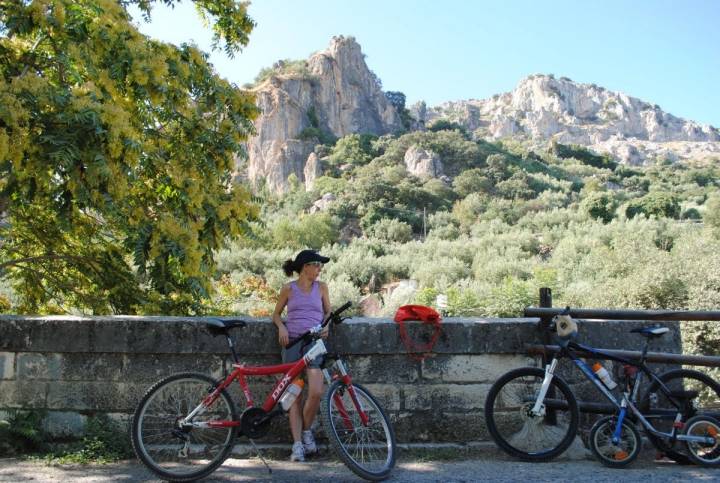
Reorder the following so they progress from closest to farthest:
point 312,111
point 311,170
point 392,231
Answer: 1. point 392,231
2. point 311,170
3. point 312,111

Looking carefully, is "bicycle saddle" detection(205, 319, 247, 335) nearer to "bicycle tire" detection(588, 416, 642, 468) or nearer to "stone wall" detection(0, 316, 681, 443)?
"stone wall" detection(0, 316, 681, 443)

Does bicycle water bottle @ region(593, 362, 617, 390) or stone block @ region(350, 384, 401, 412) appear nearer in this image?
bicycle water bottle @ region(593, 362, 617, 390)

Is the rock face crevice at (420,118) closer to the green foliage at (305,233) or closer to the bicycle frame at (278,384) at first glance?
the bicycle frame at (278,384)

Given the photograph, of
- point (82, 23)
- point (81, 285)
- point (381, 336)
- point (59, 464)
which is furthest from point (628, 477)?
point (81, 285)

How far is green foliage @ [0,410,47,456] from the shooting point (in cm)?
462

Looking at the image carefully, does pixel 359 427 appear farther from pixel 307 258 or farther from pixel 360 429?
pixel 307 258

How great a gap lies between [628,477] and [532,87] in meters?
194

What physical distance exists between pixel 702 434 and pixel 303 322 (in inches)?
117

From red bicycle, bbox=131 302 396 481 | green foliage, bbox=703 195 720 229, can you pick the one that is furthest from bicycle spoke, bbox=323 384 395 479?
green foliage, bbox=703 195 720 229

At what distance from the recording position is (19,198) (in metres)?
5.57

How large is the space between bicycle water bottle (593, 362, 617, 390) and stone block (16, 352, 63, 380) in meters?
4.12

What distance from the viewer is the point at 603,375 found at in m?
4.59

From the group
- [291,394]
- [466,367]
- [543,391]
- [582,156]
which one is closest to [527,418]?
[543,391]

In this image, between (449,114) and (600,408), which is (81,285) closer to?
(600,408)
